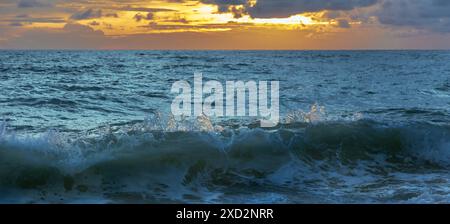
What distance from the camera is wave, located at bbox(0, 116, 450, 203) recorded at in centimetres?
731

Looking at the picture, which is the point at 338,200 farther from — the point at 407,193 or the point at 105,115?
the point at 105,115

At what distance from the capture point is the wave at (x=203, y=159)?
7.31 m

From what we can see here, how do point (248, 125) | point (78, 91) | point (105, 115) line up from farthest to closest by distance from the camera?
point (78, 91), point (105, 115), point (248, 125)

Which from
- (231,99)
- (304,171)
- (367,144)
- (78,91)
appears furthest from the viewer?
(78,91)

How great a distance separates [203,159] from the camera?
852cm

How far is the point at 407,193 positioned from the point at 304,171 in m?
2.01

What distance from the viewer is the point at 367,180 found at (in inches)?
311

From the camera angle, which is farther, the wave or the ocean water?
the wave

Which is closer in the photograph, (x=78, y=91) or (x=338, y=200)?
(x=338, y=200)

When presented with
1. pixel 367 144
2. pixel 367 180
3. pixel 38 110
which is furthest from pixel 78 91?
pixel 367 180

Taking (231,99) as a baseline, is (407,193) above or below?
below

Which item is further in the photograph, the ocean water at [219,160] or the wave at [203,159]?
the wave at [203,159]
